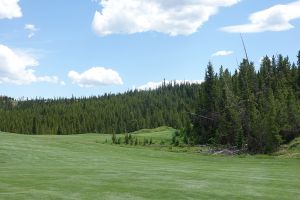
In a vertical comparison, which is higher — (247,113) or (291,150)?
(247,113)

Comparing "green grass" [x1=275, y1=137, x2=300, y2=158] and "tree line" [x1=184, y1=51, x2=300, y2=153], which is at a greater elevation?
"tree line" [x1=184, y1=51, x2=300, y2=153]

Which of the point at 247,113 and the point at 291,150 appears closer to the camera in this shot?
the point at 291,150

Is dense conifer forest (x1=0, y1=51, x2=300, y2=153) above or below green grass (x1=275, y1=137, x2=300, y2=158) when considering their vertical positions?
above

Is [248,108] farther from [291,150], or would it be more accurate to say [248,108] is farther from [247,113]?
[291,150]

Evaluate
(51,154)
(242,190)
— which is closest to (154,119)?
(51,154)

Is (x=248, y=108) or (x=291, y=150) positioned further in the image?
(x=248, y=108)

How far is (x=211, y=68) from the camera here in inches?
3226

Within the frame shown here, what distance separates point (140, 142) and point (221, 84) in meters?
21.6

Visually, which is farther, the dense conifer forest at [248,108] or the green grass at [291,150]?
the dense conifer forest at [248,108]

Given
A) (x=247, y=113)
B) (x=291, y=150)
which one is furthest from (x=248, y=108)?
(x=291, y=150)

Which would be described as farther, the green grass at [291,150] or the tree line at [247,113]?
the tree line at [247,113]

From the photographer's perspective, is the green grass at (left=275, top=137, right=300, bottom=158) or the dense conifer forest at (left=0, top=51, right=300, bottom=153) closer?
the green grass at (left=275, top=137, right=300, bottom=158)

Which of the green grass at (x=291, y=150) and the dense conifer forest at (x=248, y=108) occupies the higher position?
the dense conifer forest at (x=248, y=108)

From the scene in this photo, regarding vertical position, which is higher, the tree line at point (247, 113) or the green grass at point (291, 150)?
the tree line at point (247, 113)
